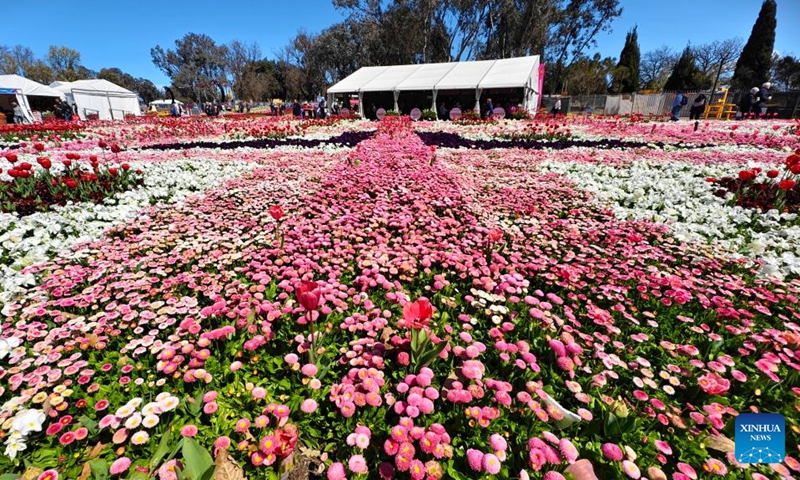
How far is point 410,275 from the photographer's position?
3166 millimetres

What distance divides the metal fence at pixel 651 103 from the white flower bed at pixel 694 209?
2922 centimetres

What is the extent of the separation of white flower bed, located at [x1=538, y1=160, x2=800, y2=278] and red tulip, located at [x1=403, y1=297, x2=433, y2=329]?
3.55m

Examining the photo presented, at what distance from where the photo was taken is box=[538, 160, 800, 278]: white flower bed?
12.3 feet

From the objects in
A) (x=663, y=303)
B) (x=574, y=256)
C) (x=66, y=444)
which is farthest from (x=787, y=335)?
(x=66, y=444)

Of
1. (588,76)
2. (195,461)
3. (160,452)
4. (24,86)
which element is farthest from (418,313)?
(588,76)

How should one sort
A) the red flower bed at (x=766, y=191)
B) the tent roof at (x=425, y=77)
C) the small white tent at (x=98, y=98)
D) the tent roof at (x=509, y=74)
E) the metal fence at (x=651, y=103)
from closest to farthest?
the red flower bed at (x=766, y=191), the tent roof at (x=509, y=74), the metal fence at (x=651, y=103), the tent roof at (x=425, y=77), the small white tent at (x=98, y=98)

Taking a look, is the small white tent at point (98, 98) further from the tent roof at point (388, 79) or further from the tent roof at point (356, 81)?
the tent roof at point (388, 79)

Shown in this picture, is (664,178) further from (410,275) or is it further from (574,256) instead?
(410,275)

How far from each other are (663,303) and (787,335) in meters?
0.69

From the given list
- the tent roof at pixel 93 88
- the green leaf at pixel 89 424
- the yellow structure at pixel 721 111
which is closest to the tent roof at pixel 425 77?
the yellow structure at pixel 721 111

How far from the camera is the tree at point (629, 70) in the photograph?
54688 millimetres

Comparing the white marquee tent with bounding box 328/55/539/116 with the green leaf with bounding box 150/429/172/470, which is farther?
the white marquee tent with bounding box 328/55/539/116

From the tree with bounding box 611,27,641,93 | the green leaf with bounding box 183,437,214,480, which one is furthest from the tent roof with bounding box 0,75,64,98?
the tree with bounding box 611,27,641,93

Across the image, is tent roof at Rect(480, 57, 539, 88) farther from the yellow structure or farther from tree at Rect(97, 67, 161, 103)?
tree at Rect(97, 67, 161, 103)
